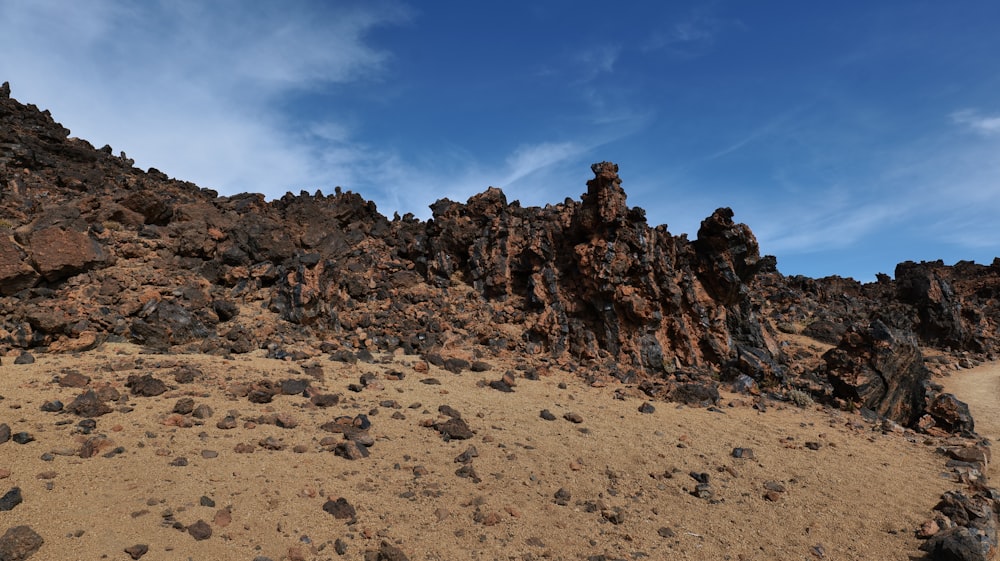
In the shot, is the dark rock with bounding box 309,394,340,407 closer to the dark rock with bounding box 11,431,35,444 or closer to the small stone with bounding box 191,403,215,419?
the small stone with bounding box 191,403,215,419

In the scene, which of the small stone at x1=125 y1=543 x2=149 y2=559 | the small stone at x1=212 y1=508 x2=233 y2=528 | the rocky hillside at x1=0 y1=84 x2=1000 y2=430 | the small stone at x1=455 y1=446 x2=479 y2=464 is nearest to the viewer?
the small stone at x1=125 y1=543 x2=149 y2=559

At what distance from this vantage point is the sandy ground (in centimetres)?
597

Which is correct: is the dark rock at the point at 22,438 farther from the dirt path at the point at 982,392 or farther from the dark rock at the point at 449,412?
the dirt path at the point at 982,392

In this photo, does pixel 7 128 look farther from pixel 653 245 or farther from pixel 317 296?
pixel 653 245

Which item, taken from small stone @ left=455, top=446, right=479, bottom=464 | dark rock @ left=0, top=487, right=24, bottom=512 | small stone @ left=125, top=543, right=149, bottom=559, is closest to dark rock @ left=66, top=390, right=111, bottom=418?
dark rock @ left=0, top=487, right=24, bottom=512

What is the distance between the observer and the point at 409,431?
30.8ft

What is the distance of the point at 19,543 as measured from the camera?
5.05 metres

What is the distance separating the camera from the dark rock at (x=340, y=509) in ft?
21.0

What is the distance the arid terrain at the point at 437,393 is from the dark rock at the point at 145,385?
5 centimetres

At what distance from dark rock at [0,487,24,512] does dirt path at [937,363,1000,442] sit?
2067 cm

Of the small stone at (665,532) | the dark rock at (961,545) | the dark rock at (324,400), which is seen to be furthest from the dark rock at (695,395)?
the dark rock at (324,400)

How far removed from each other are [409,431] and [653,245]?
12.4 m

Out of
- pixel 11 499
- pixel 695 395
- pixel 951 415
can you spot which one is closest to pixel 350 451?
pixel 11 499

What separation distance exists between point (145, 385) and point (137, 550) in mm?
4986
